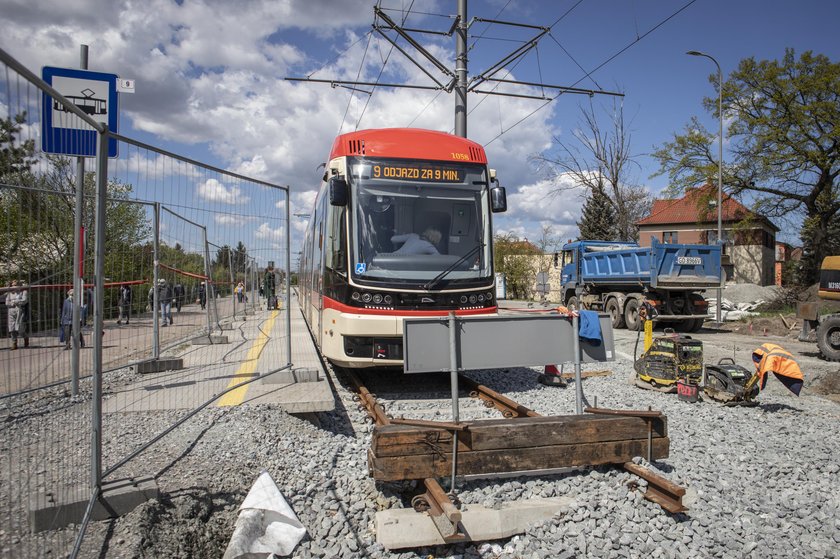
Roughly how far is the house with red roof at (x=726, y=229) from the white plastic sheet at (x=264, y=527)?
1846 cm

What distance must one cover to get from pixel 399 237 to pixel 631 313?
1359cm

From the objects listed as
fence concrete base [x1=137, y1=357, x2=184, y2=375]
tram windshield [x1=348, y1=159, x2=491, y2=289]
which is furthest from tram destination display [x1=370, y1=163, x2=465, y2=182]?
fence concrete base [x1=137, y1=357, x2=184, y2=375]

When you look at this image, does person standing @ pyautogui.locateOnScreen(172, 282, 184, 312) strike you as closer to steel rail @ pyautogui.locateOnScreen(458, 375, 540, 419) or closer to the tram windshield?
the tram windshield

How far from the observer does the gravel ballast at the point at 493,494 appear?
358 cm

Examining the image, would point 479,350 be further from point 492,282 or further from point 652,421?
point 492,282

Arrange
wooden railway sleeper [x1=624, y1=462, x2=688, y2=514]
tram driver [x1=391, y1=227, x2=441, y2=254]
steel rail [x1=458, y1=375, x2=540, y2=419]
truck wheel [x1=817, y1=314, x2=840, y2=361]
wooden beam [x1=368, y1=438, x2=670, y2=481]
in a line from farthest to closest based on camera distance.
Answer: truck wheel [x1=817, y1=314, x2=840, y2=361] → tram driver [x1=391, y1=227, x2=441, y2=254] → steel rail [x1=458, y1=375, x2=540, y2=419] → wooden beam [x1=368, y1=438, x2=670, y2=481] → wooden railway sleeper [x1=624, y1=462, x2=688, y2=514]

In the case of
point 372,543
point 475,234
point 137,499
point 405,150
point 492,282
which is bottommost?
point 372,543

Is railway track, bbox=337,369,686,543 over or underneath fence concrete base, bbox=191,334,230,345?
underneath

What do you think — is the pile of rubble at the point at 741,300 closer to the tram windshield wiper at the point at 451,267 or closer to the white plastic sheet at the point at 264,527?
the tram windshield wiper at the point at 451,267

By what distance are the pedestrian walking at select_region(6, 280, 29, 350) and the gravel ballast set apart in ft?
3.63

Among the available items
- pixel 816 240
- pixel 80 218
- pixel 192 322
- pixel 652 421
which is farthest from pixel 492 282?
pixel 816 240

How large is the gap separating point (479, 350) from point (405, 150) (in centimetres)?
368

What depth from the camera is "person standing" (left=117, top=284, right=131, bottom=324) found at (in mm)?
5520

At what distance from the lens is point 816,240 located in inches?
1248
